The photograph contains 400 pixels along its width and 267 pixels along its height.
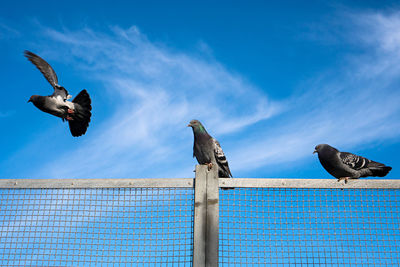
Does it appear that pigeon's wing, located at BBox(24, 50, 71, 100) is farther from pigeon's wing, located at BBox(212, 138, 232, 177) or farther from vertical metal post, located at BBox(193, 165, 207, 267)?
vertical metal post, located at BBox(193, 165, 207, 267)

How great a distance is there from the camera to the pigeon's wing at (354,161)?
15.4 feet

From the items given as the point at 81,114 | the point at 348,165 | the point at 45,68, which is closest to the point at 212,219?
the point at 348,165

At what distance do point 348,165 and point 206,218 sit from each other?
2.50 m

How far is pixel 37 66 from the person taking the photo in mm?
7523

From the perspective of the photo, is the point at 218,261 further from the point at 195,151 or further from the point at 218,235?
the point at 195,151

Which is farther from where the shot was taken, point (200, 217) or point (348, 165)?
point (348, 165)

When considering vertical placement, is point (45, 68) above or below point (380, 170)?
above

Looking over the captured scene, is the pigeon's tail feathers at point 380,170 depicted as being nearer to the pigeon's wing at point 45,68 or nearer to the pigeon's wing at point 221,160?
the pigeon's wing at point 221,160

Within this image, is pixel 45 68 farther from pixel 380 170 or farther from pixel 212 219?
pixel 380 170

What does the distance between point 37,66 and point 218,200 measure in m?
5.99

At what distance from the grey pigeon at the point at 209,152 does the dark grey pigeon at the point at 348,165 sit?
4.42 feet

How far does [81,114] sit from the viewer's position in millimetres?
7188

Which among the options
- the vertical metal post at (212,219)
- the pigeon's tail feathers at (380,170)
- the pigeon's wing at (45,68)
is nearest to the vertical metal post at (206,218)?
the vertical metal post at (212,219)

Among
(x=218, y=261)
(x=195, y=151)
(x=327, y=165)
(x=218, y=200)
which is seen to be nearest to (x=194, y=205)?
(x=218, y=200)
